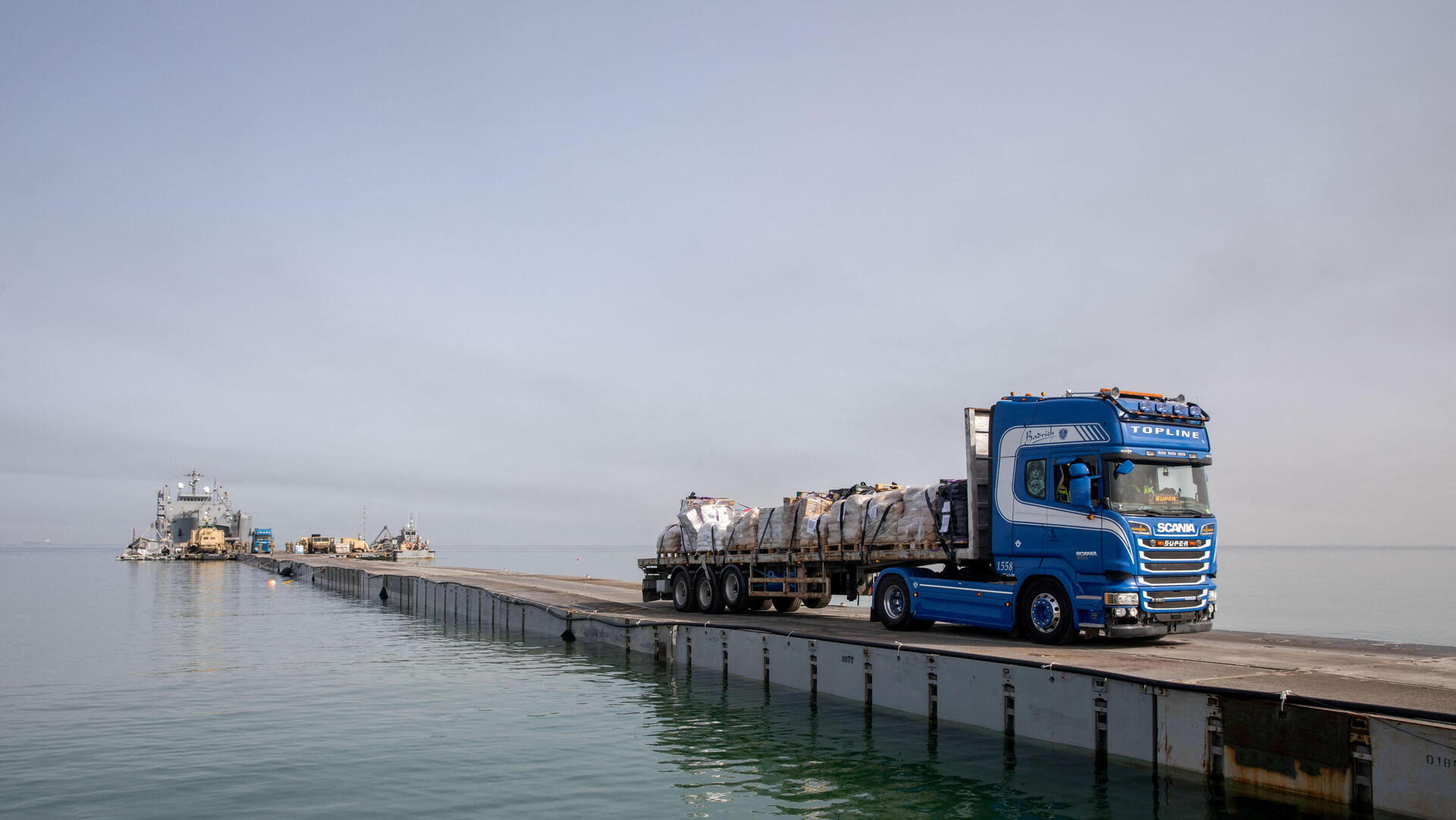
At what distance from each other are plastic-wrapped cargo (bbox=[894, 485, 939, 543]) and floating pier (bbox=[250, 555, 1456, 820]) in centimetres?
198

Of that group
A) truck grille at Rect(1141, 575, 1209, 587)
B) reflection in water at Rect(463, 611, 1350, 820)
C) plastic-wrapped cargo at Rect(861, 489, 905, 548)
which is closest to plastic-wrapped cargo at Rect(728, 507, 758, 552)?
plastic-wrapped cargo at Rect(861, 489, 905, 548)

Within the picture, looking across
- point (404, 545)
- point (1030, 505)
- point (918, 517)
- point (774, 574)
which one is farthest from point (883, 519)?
point (404, 545)

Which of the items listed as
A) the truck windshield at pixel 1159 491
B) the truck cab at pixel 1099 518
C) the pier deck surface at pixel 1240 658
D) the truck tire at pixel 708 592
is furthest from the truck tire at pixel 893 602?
the truck tire at pixel 708 592

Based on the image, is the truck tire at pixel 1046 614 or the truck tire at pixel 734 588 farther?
the truck tire at pixel 734 588

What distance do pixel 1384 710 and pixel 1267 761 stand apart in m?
1.48

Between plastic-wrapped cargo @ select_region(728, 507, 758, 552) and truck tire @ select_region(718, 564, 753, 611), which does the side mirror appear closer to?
plastic-wrapped cargo @ select_region(728, 507, 758, 552)

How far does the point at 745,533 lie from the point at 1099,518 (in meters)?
11.5

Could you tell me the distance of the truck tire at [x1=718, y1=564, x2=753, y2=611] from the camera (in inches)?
1031

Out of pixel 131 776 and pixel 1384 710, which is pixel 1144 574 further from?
pixel 131 776

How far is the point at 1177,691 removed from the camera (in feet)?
39.1

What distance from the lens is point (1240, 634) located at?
64.8ft

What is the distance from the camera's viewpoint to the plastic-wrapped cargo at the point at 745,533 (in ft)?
83.7

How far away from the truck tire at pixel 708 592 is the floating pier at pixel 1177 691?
239 centimetres

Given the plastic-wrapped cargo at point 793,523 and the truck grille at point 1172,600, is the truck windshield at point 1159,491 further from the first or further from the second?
the plastic-wrapped cargo at point 793,523
